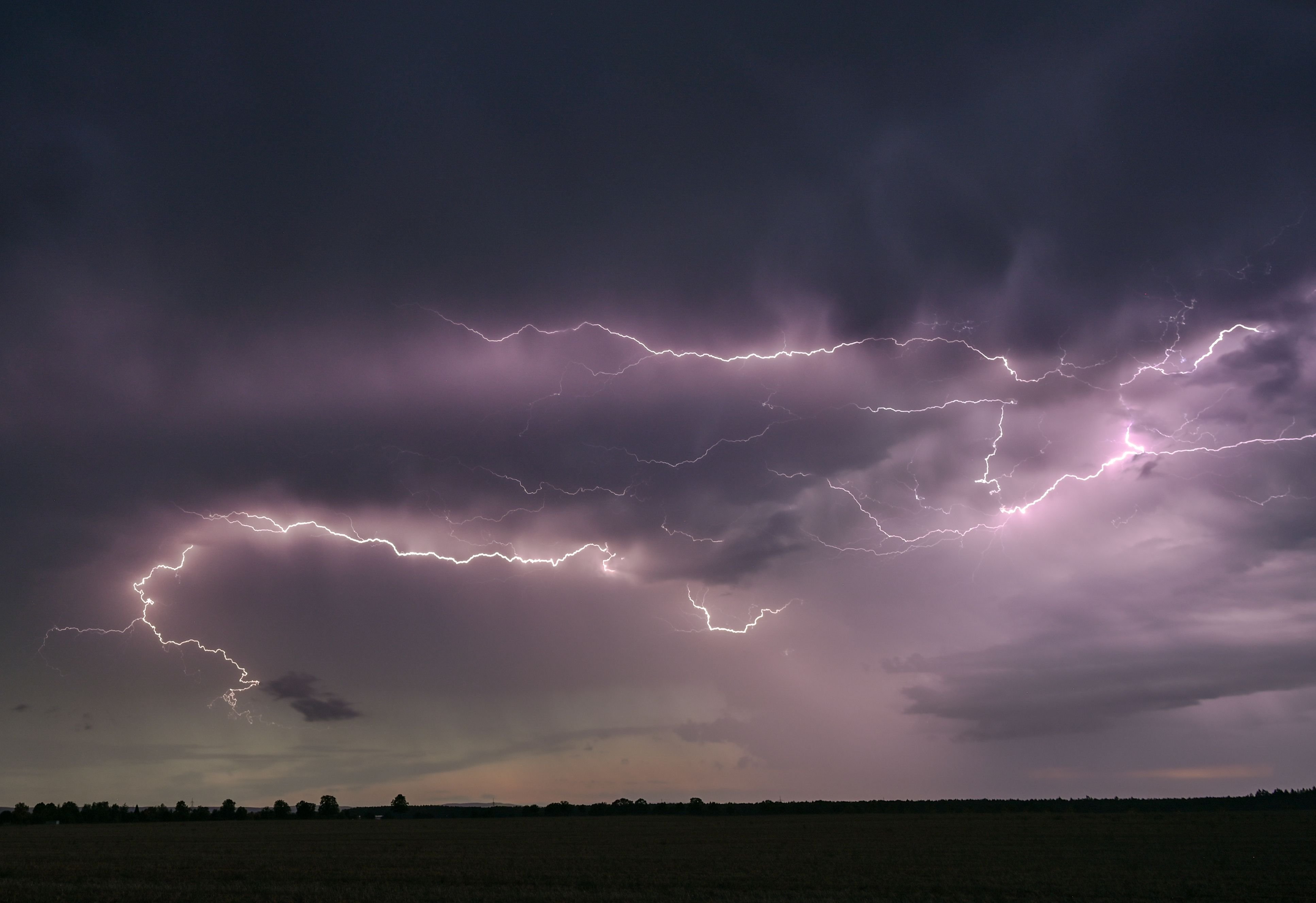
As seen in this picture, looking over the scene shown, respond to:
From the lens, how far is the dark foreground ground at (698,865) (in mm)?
18141

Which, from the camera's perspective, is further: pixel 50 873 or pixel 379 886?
pixel 50 873

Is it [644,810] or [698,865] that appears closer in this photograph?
[698,865]

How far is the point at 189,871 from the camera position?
2330 centimetres

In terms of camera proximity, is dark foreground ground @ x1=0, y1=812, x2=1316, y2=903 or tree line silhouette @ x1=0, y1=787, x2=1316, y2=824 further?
tree line silhouette @ x1=0, y1=787, x2=1316, y2=824

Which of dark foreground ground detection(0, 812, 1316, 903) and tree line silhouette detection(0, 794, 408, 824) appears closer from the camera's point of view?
dark foreground ground detection(0, 812, 1316, 903)

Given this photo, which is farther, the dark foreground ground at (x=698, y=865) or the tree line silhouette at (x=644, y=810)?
the tree line silhouette at (x=644, y=810)

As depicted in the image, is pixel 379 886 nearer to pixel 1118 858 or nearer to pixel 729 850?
pixel 729 850

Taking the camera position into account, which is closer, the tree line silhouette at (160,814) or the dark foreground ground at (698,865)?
the dark foreground ground at (698,865)

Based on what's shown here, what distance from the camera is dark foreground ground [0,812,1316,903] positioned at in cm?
1814

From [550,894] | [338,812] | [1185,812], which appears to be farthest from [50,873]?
[338,812]

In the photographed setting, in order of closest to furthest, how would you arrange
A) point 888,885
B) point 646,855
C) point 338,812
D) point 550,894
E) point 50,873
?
point 550,894
point 888,885
point 50,873
point 646,855
point 338,812

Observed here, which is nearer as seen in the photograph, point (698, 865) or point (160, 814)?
point (698, 865)

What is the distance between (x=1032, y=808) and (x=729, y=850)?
8190 cm

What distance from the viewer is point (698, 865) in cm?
2428
